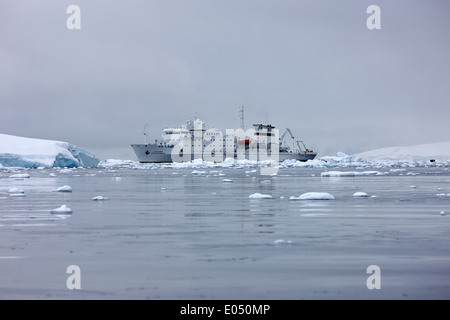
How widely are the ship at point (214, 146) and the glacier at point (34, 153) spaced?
37.2 meters

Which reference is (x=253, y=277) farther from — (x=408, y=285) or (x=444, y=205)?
(x=444, y=205)

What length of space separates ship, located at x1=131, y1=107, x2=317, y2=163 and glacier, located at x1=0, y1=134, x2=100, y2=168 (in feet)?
122

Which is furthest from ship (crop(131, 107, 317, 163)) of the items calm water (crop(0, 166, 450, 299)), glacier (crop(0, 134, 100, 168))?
calm water (crop(0, 166, 450, 299))

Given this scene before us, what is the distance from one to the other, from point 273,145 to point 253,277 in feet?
346

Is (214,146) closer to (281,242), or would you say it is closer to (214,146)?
(214,146)

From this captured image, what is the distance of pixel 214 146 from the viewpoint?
107125 mm

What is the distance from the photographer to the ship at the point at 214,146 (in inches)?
4082

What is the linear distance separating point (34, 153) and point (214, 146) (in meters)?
49.2

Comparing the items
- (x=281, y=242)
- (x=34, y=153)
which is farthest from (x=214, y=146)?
(x=281, y=242)

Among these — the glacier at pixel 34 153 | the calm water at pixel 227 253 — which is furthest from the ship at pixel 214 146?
the calm water at pixel 227 253

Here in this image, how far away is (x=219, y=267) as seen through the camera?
619 centimetres

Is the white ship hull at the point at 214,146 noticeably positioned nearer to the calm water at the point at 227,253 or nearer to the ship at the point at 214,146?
the ship at the point at 214,146

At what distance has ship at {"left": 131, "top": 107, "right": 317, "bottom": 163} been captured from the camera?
340ft
